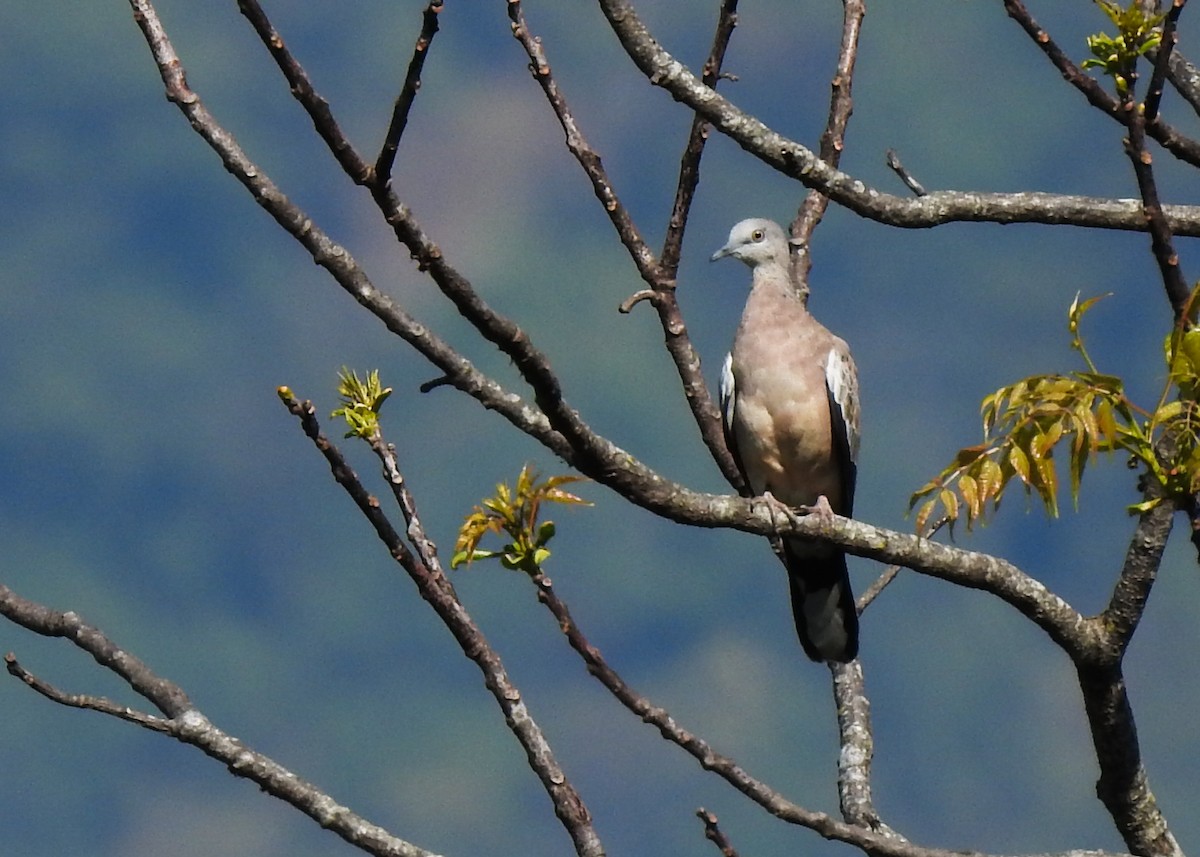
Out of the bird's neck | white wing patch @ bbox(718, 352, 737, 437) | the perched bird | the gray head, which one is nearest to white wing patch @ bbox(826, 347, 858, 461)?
the perched bird

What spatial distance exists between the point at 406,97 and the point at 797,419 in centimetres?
433

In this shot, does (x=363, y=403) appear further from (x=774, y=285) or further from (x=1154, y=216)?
(x=774, y=285)

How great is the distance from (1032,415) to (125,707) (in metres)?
2.29

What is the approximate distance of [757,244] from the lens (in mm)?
7871

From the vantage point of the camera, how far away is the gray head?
784 cm

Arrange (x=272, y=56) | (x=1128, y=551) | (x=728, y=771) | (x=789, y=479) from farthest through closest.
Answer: (x=789, y=479), (x=1128, y=551), (x=728, y=771), (x=272, y=56)

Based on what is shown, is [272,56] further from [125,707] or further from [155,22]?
[125,707]

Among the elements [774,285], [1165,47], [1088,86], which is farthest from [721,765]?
[774,285]

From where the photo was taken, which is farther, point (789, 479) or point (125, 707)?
point (789, 479)

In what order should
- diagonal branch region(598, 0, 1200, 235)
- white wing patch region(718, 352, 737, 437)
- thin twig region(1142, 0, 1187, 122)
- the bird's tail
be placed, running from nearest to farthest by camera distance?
thin twig region(1142, 0, 1187, 122) → diagonal branch region(598, 0, 1200, 235) → the bird's tail → white wing patch region(718, 352, 737, 437)

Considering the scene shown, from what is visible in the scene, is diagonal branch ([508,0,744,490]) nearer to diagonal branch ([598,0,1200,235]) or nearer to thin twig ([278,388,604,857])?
diagonal branch ([598,0,1200,235])

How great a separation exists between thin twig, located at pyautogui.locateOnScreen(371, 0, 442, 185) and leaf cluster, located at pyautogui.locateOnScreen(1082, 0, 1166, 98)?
1.71 meters

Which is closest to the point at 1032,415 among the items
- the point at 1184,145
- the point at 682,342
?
the point at 1184,145

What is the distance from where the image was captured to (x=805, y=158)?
4445 millimetres
